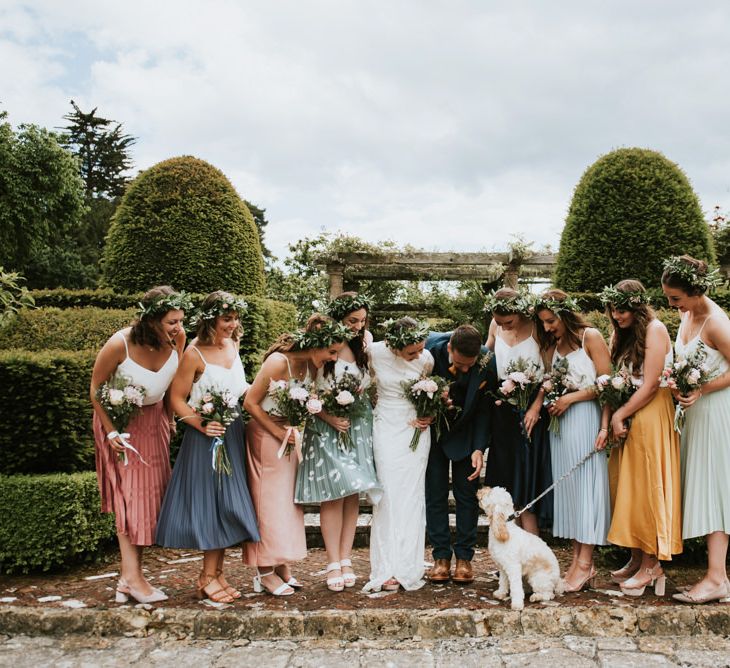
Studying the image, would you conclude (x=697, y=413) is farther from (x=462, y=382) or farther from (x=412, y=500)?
(x=412, y=500)

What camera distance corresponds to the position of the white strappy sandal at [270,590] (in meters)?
4.71

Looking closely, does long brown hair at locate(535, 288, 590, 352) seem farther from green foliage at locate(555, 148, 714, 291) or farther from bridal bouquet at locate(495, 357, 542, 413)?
green foliage at locate(555, 148, 714, 291)

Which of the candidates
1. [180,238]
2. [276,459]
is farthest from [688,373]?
[180,238]

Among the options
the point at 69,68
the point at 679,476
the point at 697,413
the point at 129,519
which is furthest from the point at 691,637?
the point at 69,68

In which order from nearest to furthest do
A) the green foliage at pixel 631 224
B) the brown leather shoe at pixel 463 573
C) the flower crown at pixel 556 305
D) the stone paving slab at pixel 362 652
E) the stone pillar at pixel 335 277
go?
the stone paving slab at pixel 362 652 → the flower crown at pixel 556 305 → the brown leather shoe at pixel 463 573 → the green foliage at pixel 631 224 → the stone pillar at pixel 335 277

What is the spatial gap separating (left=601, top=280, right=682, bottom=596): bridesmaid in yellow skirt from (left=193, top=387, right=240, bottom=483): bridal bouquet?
8.48 feet

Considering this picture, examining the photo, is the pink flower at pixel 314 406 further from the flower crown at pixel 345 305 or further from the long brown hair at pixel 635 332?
the long brown hair at pixel 635 332

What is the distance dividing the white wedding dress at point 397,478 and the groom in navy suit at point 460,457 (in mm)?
124

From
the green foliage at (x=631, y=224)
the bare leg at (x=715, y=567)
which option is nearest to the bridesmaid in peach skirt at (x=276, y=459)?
the bare leg at (x=715, y=567)

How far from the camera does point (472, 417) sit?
5.00 m

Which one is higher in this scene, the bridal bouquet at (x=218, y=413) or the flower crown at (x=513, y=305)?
the flower crown at (x=513, y=305)

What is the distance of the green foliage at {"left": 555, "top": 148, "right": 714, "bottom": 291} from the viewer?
822 centimetres

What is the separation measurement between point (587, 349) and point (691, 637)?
189 centimetres

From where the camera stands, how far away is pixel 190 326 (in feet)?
16.1
